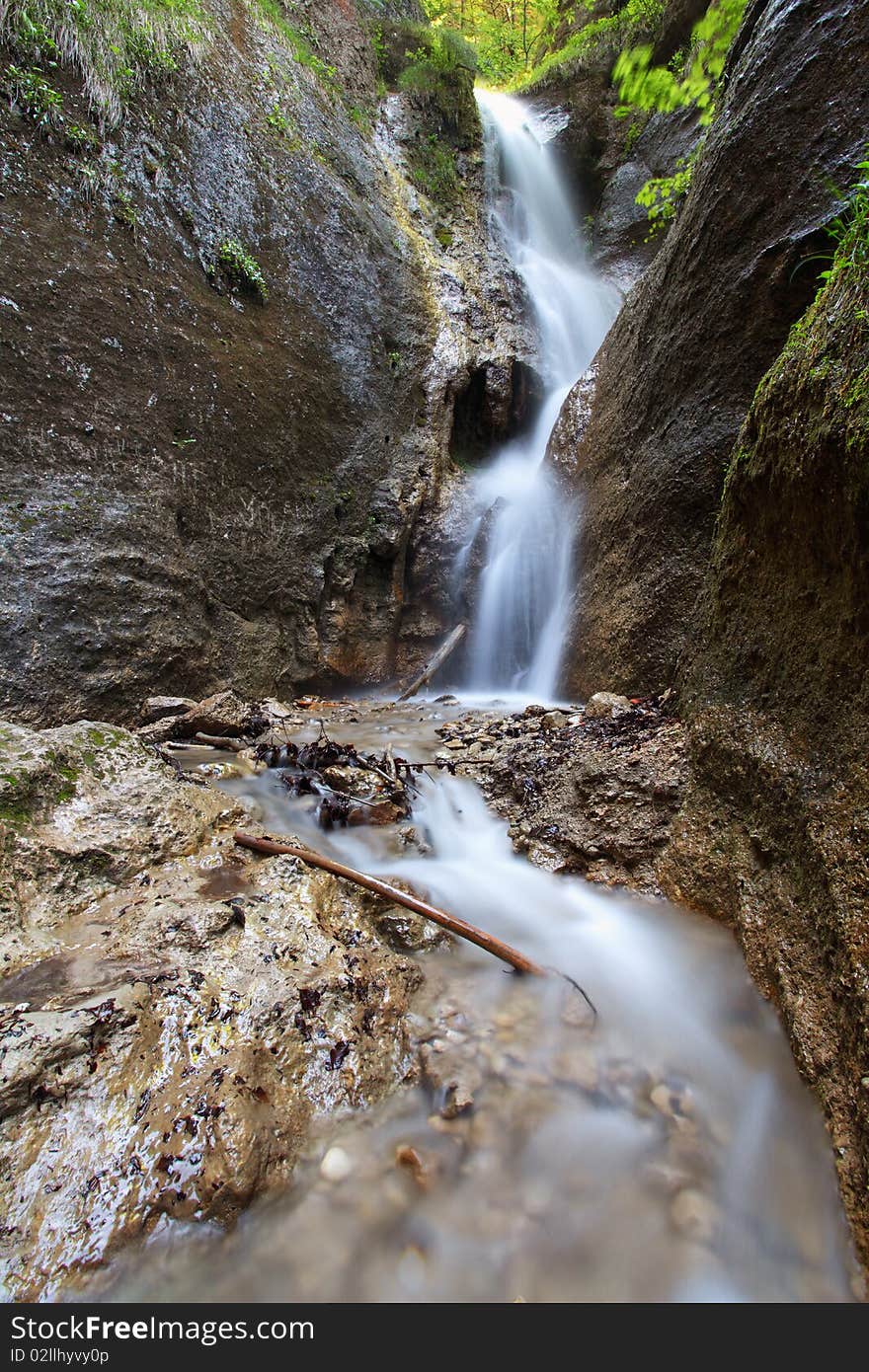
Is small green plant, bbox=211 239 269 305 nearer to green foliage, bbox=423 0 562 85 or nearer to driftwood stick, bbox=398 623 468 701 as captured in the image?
driftwood stick, bbox=398 623 468 701

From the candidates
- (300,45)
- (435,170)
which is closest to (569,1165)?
(300,45)

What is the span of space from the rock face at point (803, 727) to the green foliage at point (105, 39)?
6.87 metres

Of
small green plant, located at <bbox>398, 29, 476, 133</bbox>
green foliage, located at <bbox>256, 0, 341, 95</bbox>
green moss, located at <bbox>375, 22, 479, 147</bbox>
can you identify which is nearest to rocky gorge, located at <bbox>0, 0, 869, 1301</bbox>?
green foliage, located at <bbox>256, 0, 341, 95</bbox>

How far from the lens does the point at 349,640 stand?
735cm

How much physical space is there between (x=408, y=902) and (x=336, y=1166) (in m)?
0.91

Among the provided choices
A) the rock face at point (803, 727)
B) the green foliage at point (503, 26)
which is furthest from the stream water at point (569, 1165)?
the green foliage at point (503, 26)

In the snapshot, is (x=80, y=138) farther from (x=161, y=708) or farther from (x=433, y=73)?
(x=433, y=73)

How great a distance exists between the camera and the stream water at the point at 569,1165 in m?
1.22

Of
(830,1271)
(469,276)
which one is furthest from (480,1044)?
(469,276)

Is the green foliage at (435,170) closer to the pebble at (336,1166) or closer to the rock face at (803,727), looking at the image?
the rock face at (803,727)

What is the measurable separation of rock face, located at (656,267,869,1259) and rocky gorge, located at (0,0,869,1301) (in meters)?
0.02

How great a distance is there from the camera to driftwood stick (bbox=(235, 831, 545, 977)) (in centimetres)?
213

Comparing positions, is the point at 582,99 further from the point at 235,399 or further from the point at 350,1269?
the point at 350,1269

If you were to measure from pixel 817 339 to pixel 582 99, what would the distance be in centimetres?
1669
